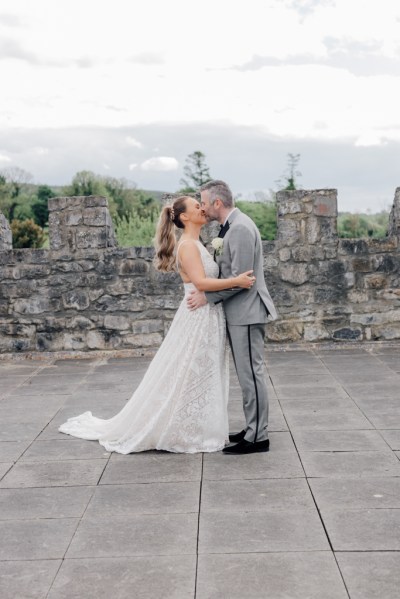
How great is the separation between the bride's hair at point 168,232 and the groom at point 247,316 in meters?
0.20

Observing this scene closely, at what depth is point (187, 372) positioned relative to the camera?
5359 mm

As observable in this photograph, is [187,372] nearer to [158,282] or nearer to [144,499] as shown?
[144,499]

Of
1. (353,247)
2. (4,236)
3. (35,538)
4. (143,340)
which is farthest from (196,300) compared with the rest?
(4,236)

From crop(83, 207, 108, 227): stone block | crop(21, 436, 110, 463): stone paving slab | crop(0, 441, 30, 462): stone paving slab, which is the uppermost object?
crop(83, 207, 108, 227): stone block

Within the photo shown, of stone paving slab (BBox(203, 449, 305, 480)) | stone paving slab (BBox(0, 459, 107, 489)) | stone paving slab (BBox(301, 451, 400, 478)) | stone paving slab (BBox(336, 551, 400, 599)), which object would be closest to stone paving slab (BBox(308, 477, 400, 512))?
stone paving slab (BBox(301, 451, 400, 478))

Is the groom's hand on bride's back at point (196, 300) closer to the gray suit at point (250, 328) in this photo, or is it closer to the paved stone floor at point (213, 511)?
the gray suit at point (250, 328)

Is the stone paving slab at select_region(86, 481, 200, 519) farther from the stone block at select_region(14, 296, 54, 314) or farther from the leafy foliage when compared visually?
the leafy foliage

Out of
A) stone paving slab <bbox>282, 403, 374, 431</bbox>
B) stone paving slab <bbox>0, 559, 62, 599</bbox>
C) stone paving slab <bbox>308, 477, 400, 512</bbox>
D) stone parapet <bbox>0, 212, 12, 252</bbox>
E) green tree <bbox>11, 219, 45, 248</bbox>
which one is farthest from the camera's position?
green tree <bbox>11, 219, 45, 248</bbox>

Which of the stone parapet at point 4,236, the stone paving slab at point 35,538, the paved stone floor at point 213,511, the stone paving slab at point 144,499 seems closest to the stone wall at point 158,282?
the stone parapet at point 4,236

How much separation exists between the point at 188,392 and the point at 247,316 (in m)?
0.64

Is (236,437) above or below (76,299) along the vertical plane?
below

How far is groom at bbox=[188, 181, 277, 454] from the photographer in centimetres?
521

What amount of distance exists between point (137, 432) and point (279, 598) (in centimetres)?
246

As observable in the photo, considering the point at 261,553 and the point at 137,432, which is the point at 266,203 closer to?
the point at 137,432
